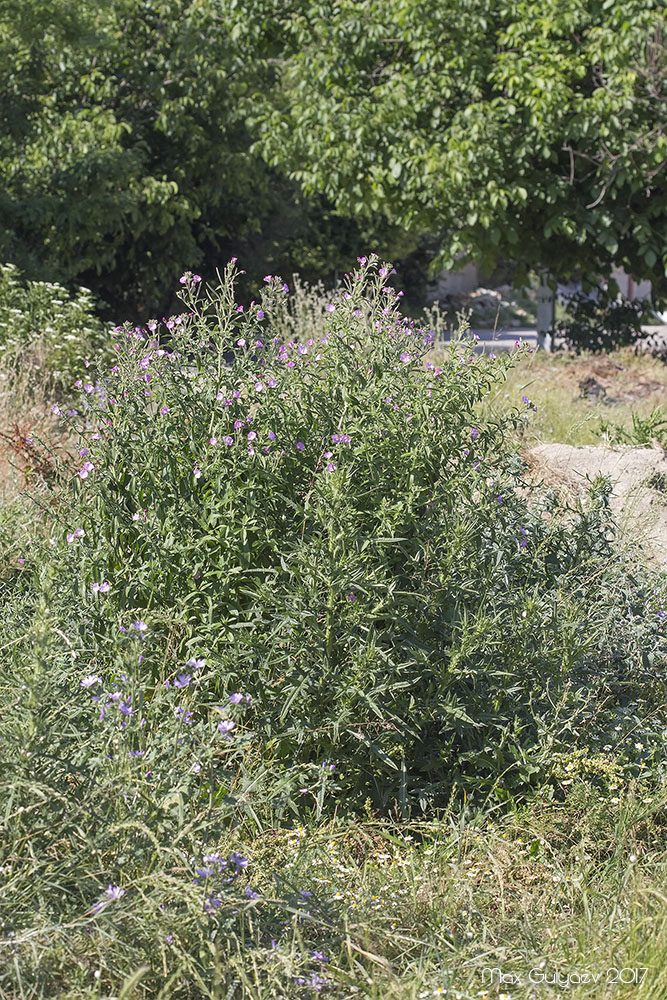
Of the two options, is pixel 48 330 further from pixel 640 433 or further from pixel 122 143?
pixel 122 143

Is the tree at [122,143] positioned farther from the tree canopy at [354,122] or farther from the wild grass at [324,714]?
the wild grass at [324,714]

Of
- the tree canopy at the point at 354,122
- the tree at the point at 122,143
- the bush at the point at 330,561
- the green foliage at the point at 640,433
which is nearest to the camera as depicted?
the bush at the point at 330,561

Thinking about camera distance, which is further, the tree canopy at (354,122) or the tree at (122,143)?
the tree at (122,143)

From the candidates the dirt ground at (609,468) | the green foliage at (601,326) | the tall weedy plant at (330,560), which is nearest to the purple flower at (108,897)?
the tall weedy plant at (330,560)

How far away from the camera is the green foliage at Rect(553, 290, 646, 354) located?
31.7 ft

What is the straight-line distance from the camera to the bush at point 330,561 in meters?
2.65

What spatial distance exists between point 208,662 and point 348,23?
7.47m

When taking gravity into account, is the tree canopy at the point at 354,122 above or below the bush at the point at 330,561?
above

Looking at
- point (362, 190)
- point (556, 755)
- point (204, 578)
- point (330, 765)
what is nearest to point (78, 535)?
point (204, 578)

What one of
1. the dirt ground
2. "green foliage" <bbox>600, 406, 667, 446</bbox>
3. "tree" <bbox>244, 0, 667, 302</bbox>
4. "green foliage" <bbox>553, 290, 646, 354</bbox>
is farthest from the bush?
"green foliage" <bbox>553, 290, 646, 354</bbox>

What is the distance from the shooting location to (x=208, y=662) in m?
2.71

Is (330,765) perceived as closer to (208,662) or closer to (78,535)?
(208,662)

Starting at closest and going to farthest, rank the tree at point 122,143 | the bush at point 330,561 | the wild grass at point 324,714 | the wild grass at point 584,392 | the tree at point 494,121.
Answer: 1. the wild grass at point 324,714
2. the bush at point 330,561
3. the wild grass at point 584,392
4. the tree at point 494,121
5. the tree at point 122,143

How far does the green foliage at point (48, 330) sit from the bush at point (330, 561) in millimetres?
3270
